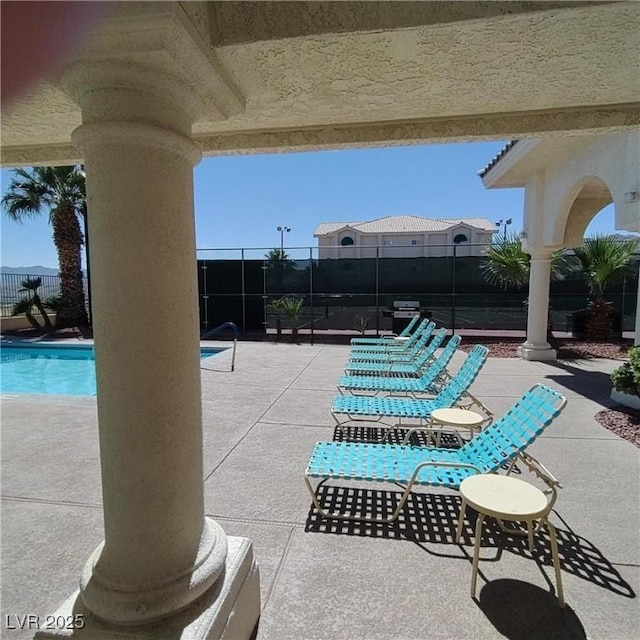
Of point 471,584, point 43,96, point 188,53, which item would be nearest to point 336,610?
point 471,584

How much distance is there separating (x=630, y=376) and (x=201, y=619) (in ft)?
18.1

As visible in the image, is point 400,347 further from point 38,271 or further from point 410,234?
point 410,234

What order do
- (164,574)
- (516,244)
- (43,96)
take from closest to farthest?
1. (164,574)
2. (43,96)
3. (516,244)

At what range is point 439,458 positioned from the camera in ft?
10.5

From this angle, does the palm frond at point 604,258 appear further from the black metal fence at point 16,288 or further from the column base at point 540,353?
the black metal fence at point 16,288

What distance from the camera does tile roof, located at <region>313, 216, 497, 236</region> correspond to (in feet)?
122

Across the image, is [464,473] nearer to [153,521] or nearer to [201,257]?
[153,521]

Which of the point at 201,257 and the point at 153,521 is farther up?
the point at 201,257

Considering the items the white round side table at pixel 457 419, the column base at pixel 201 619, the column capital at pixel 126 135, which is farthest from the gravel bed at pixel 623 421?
the column capital at pixel 126 135

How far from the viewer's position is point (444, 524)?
9.38 ft

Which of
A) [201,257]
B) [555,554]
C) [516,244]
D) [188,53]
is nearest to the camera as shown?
[188,53]

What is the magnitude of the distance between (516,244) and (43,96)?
1149 centimetres

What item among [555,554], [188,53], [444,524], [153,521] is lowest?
[444,524]

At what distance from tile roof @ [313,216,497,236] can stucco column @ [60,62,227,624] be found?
35587mm
